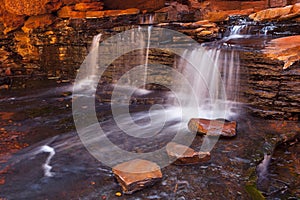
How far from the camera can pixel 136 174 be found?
114 inches

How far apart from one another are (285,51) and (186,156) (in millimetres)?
3198

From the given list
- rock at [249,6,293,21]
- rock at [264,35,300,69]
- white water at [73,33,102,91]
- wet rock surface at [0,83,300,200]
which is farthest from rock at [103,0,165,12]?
wet rock surface at [0,83,300,200]

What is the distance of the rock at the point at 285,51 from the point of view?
4648 millimetres

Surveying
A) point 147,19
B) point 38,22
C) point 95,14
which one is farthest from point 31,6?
point 147,19

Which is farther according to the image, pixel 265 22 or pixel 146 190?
pixel 265 22

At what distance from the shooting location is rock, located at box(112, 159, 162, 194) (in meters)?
2.78

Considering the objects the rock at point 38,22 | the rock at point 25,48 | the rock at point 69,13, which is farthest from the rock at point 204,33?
the rock at point 25,48

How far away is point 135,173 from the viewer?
2.92m

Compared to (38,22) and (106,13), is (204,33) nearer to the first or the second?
(106,13)

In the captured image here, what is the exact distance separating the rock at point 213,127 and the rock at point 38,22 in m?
8.37

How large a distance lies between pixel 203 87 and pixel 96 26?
513 cm

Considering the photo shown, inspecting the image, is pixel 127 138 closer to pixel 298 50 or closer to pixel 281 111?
pixel 281 111

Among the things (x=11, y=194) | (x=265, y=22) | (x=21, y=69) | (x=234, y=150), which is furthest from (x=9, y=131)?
(x=265, y=22)

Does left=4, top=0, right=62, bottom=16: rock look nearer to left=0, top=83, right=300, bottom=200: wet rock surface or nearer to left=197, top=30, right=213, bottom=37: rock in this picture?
left=0, top=83, right=300, bottom=200: wet rock surface
